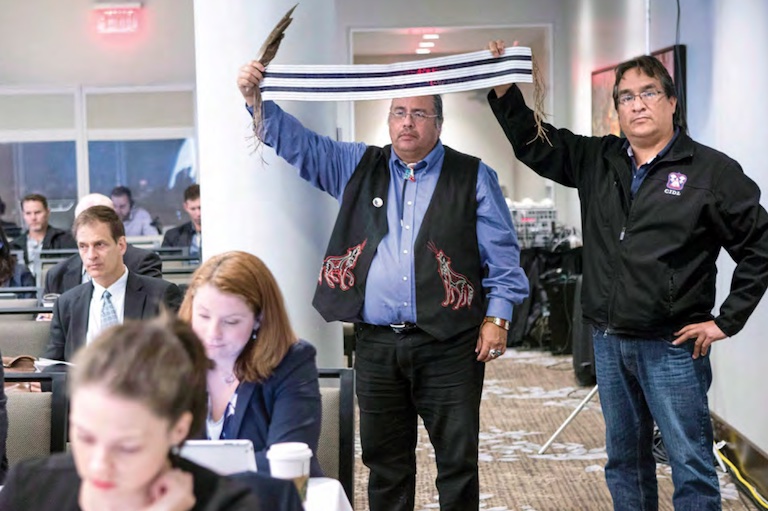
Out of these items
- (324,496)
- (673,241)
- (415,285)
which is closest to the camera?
(324,496)

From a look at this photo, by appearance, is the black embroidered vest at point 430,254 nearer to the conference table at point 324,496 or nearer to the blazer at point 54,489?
the conference table at point 324,496

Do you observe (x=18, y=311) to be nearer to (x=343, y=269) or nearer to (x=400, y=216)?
(x=343, y=269)

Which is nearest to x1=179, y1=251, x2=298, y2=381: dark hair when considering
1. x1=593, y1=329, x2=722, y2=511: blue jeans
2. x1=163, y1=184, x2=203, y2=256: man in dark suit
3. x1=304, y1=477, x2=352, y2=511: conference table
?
x1=304, y1=477, x2=352, y2=511: conference table

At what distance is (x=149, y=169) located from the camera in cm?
1281

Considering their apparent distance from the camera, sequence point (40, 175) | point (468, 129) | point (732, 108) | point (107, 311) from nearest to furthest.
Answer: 1. point (107, 311)
2. point (732, 108)
3. point (40, 175)
4. point (468, 129)

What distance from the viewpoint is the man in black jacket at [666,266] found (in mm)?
3320

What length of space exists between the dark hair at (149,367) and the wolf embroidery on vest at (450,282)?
6.55 ft

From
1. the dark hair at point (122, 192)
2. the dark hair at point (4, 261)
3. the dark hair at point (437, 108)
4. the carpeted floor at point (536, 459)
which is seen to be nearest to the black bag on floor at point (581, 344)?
the carpeted floor at point (536, 459)

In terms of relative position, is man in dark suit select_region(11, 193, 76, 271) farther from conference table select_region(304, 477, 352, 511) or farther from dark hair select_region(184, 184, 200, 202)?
conference table select_region(304, 477, 352, 511)

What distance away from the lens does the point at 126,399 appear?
4.92 ft

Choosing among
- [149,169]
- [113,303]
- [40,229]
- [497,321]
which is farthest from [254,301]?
[149,169]

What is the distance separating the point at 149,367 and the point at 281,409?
1.07 metres

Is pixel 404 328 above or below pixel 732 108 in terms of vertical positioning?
below

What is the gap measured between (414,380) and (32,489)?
77.3 inches
